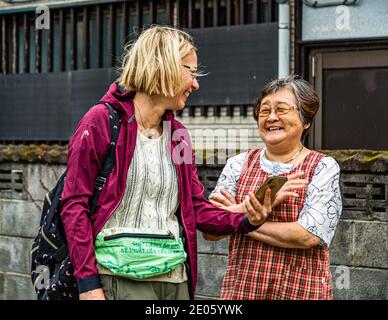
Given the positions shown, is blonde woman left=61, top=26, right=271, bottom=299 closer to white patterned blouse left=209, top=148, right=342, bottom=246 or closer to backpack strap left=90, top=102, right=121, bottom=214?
backpack strap left=90, top=102, right=121, bottom=214

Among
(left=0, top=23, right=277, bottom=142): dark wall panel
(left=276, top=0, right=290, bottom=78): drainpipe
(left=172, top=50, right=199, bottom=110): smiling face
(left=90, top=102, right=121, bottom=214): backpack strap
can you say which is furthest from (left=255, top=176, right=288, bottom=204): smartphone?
(left=0, top=23, right=277, bottom=142): dark wall panel

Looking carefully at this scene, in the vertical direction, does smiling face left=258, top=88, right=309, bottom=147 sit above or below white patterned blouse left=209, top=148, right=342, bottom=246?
above

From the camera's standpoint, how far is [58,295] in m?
3.29

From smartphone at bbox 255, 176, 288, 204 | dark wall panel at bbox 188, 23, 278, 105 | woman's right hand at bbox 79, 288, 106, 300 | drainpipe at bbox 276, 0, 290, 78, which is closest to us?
woman's right hand at bbox 79, 288, 106, 300

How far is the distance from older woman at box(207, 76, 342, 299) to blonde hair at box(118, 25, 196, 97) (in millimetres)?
603

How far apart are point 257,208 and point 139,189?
0.57 meters

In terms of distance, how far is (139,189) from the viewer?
3.31 m

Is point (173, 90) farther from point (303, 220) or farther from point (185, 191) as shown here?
point (303, 220)

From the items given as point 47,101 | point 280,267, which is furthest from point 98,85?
point 280,267

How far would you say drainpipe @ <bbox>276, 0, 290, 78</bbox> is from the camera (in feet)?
32.9

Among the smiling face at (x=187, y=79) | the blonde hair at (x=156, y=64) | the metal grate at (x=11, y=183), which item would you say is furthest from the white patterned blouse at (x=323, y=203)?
the metal grate at (x=11, y=183)

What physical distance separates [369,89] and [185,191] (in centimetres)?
721

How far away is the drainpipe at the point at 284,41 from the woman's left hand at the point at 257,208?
6665 mm

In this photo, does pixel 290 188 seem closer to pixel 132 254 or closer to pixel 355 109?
pixel 132 254
